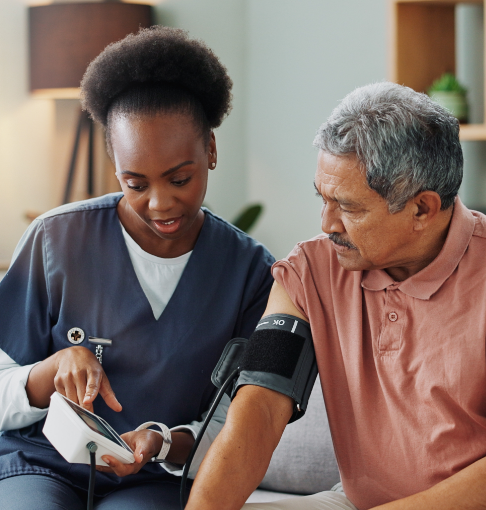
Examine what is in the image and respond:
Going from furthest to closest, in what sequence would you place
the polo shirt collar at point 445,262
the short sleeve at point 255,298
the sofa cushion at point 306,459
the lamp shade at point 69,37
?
the lamp shade at point 69,37
the sofa cushion at point 306,459
the short sleeve at point 255,298
the polo shirt collar at point 445,262

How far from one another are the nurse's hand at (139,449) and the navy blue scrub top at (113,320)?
104 millimetres

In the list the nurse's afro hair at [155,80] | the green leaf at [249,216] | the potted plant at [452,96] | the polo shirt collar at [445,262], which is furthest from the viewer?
the green leaf at [249,216]

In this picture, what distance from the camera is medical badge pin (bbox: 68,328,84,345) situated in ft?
4.49

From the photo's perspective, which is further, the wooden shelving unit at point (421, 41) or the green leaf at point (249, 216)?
the green leaf at point (249, 216)

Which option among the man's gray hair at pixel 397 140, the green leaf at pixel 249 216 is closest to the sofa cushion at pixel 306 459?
the man's gray hair at pixel 397 140

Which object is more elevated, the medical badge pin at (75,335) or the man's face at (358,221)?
the man's face at (358,221)

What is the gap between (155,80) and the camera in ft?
4.44

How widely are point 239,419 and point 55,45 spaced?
6.76ft

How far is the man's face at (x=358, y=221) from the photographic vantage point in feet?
→ 3.91

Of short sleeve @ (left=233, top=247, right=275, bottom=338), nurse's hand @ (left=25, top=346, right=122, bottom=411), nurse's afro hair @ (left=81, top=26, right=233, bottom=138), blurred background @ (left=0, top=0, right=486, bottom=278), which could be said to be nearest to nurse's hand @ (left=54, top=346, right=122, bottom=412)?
nurse's hand @ (left=25, top=346, right=122, bottom=411)

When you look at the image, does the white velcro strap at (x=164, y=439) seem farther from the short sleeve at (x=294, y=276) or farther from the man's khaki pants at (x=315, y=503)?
the short sleeve at (x=294, y=276)

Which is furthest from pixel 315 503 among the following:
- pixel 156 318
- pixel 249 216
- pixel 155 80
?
pixel 249 216

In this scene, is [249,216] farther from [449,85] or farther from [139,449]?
[139,449]

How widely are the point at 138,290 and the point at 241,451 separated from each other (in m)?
0.40
